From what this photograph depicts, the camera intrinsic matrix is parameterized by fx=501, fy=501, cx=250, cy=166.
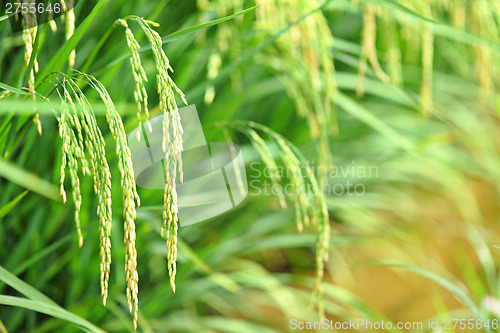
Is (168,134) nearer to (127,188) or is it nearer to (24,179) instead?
(127,188)

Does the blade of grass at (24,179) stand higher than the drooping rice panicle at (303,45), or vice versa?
the drooping rice panicle at (303,45)

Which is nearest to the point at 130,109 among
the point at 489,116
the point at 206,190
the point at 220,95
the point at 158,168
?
Result: the point at 158,168

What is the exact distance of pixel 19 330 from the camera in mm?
892

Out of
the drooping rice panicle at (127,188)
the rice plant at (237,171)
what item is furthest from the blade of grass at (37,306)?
the drooping rice panicle at (127,188)

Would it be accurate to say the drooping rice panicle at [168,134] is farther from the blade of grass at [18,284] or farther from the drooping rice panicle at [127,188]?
the blade of grass at [18,284]

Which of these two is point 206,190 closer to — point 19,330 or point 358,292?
point 19,330

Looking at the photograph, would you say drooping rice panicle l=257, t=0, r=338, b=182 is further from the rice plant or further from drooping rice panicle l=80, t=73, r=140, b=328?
drooping rice panicle l=80, t=73, r=140, b=328
